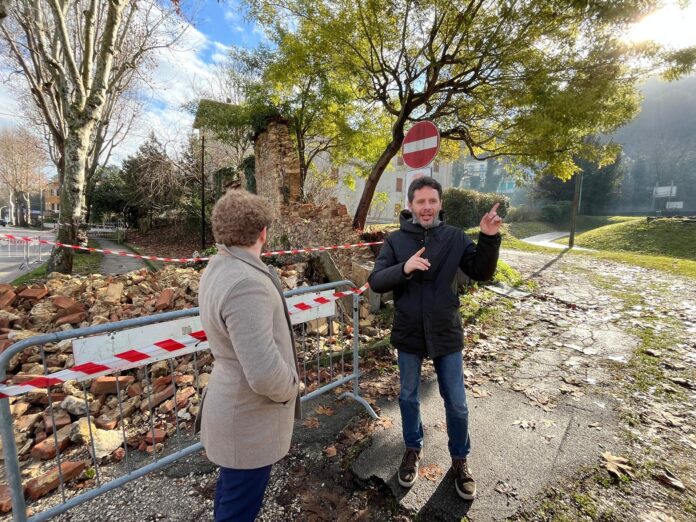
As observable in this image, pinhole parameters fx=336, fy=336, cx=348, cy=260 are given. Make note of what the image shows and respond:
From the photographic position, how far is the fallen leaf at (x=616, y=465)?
2.51 meters

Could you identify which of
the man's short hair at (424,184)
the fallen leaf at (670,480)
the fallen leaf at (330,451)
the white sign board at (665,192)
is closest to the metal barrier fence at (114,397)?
the fallen leaf at (330,451)

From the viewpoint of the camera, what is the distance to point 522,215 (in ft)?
99.3

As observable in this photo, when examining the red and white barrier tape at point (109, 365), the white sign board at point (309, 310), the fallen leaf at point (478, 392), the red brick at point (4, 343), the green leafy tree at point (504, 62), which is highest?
the green leafy tree at point (504, 62)

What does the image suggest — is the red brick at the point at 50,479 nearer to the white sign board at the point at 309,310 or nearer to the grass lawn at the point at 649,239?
the white sign board at the point at 309,310

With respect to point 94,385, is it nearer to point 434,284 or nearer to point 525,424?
point 434,284

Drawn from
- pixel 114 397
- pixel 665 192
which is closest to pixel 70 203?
pixel 114 397

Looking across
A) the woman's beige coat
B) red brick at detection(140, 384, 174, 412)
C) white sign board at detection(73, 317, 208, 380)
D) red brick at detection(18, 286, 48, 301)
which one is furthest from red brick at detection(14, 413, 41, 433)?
the woman's beige coat

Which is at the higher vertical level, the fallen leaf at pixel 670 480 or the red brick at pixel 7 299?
the red brick at pixel 7 299

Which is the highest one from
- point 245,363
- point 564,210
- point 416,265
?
point 564,210

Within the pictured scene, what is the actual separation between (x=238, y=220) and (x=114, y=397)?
3408 millimetres

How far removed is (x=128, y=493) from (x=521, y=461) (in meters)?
2.90

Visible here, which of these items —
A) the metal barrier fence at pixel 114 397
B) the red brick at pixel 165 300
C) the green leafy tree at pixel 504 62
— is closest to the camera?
the metal barrier fence at pixel 114 397

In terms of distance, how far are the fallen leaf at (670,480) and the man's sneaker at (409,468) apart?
5.80 ft

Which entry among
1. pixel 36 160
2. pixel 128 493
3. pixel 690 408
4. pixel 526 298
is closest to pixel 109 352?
pixel 128 493
